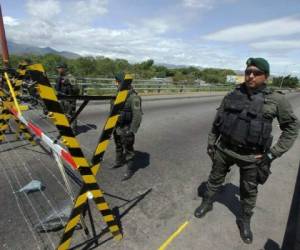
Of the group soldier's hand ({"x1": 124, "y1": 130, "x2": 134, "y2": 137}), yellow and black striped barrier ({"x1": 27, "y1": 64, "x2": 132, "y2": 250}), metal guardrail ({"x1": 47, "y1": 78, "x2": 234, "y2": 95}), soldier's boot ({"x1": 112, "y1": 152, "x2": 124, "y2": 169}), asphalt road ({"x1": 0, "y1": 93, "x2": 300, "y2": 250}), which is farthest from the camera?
metal guardrail ({"x1": 47, "y1": 78, "x2": 234, "y2": 95})

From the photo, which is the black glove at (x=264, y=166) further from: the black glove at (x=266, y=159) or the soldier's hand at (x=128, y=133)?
the soldier's hand at (x=128, y=133)

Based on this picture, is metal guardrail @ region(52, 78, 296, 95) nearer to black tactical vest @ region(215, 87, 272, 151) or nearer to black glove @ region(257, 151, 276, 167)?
black tactical vest @ region(215, 87, 272, 151)

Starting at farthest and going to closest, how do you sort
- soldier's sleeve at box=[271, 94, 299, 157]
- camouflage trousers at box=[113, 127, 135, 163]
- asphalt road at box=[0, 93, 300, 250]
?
camouflage trousers at box=[113, 127, 135, 163] → asphalt road at box=[0, 93, 300, 250] → soldier's sleeve at box=[271, 94, 299, 157]

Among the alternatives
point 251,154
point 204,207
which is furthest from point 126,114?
point 251,154

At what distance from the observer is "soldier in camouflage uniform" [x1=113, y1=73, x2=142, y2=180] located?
437 centimetres

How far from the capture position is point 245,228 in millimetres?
3271

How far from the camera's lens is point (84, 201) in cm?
260

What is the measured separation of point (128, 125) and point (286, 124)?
2.71 meters

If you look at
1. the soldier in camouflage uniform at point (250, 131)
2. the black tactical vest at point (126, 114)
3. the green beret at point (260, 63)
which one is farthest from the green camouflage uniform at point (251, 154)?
the black tactical vest at point (126, 114)

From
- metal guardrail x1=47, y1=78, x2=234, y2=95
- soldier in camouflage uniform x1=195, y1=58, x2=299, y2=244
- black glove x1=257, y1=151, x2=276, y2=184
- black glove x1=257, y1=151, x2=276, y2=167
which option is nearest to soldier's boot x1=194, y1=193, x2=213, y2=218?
soldier in camouflage uniform x1=195, y1=58, x2=299, y2=244

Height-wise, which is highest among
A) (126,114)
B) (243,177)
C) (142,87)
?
(126,114)

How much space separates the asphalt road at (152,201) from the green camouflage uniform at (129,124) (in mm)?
508

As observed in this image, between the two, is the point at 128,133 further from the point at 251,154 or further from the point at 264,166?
the point at 264,166

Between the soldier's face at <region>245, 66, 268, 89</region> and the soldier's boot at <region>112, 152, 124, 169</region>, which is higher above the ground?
the soldier's face at <region>245, 66, 268, 89</region>
